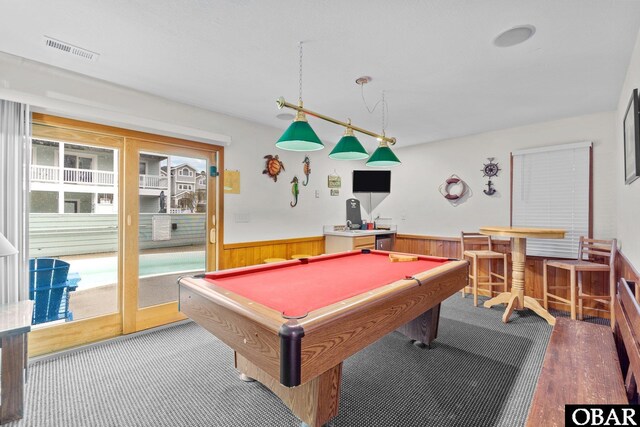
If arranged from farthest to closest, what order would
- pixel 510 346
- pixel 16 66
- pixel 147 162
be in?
1. pixel 147 162
2. pixel 510 346
3. pixel 16 66

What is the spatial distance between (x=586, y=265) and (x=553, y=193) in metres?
1.06

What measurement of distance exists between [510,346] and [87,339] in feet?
13.0

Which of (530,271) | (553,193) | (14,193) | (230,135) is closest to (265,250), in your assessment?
(230,135)

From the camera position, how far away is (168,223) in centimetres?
332

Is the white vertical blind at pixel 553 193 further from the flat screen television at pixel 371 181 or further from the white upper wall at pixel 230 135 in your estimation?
the white upper wall at pixel 230 135

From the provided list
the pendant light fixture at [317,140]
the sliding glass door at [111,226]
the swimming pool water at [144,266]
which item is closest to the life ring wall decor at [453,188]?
the pendant light fixture at [317,140]

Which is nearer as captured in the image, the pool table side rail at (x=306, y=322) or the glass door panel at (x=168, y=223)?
the pool table side rail at (x=306, y=322)

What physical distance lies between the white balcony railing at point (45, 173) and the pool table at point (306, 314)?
1799 millimetres

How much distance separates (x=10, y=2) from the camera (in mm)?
1688

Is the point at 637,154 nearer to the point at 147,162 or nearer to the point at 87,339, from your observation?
the point at 147,162

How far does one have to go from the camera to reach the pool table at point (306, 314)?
1.22 metres

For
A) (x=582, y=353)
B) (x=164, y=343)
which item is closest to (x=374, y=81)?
(x=582, y=353)

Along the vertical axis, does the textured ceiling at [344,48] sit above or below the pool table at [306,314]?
above

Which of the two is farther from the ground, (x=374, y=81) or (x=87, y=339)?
(x=374, y=81)
